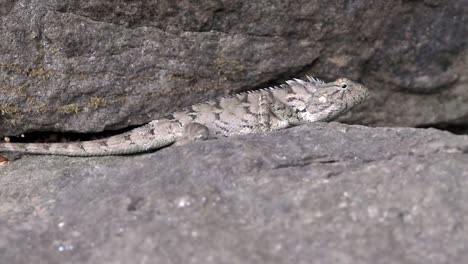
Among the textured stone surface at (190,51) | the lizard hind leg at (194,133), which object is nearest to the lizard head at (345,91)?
the textured stone surface at (190,51)

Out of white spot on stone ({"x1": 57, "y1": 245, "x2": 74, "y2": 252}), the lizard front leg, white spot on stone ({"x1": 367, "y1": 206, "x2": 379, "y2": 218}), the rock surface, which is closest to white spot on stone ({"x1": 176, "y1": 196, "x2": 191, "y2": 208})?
the rock surface

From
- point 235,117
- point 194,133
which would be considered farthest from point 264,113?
point 194,133

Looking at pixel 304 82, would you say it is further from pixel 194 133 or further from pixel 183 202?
pixel 183 202

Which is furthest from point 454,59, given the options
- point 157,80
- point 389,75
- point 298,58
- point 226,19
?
point 157,80

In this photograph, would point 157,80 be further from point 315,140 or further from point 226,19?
point 315,140

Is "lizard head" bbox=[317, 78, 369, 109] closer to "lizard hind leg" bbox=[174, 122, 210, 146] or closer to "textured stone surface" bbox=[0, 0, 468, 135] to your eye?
"textured stone surface" bbox=[0, 0, 468, 135]
